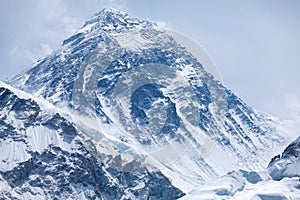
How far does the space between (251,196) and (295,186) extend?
1372cm

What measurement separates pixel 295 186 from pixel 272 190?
773cm

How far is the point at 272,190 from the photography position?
19450cm

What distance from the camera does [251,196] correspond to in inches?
7761

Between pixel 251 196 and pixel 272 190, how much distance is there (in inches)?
270

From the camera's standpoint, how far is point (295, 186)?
645 feet
